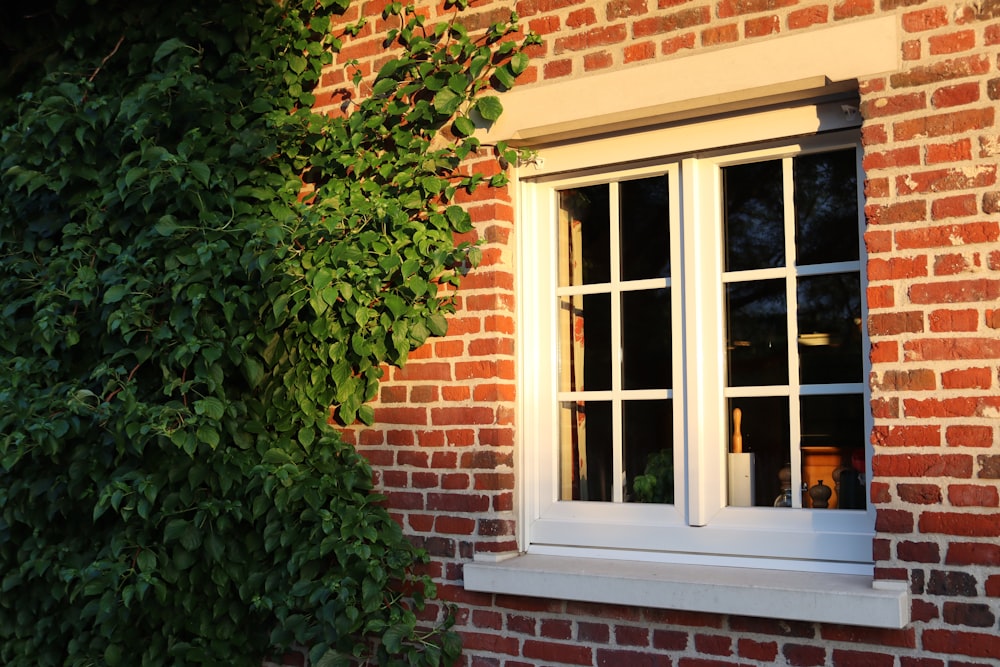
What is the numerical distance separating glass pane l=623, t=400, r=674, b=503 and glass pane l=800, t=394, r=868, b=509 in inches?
19.1

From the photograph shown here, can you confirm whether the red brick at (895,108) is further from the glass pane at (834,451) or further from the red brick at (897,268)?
the glass pane at (834,451)

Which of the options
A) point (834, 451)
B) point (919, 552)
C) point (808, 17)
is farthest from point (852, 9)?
point (919, 552)

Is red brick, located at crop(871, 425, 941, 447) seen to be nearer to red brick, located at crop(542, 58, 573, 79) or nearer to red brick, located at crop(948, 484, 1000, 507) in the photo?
red brick, located at crop(948, 484, 1000, 507)

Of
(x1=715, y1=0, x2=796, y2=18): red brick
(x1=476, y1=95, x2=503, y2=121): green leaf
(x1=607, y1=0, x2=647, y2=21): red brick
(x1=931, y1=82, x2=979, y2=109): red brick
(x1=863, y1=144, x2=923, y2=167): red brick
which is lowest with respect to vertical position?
(x1=863, y1=144, x2=923, y2=167): red brick

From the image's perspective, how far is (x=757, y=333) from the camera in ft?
11.5

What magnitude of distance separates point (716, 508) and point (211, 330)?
207 centimetres

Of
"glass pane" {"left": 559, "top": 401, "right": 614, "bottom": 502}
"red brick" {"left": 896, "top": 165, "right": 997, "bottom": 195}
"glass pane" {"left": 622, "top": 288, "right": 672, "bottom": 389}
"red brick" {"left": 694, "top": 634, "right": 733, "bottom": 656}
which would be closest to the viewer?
"red brick" {"left": 896, "top": 165, "right": 997, "bottom": 195}

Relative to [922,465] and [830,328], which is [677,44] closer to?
[830,328]

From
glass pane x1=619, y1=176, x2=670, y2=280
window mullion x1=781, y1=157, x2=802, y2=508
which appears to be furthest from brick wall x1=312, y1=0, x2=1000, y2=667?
glass pane x1=619, y1=176, x2=670, y2=280

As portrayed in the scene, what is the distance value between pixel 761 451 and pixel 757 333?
0.41 meters

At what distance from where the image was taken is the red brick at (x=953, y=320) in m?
2.94

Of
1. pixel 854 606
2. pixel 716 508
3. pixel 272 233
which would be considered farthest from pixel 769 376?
pixel 272 233

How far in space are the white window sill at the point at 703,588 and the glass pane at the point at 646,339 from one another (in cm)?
67

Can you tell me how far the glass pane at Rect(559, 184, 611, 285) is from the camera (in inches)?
Answer: 153
